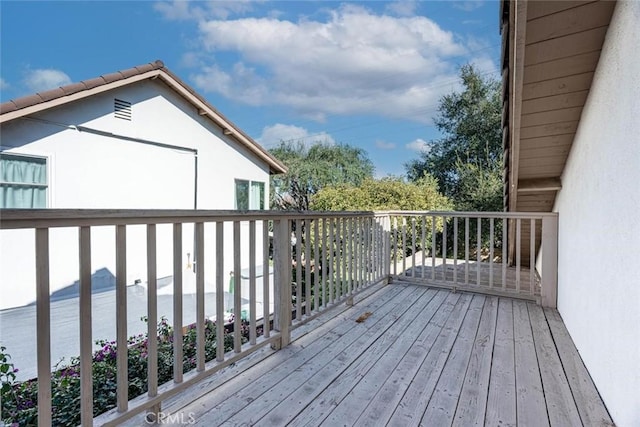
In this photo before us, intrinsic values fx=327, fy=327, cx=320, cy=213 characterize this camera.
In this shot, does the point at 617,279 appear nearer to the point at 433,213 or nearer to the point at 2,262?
the point at 433,213

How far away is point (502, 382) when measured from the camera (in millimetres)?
1791

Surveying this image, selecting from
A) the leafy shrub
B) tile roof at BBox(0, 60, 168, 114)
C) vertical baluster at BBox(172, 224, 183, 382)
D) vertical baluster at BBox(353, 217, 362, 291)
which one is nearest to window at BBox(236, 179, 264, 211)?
tile roof at BBox(0, 60, 168, 114)

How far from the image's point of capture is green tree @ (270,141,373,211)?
13.5 meters

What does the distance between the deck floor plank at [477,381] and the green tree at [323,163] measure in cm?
991

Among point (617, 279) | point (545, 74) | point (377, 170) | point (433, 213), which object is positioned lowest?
point (617, 279)

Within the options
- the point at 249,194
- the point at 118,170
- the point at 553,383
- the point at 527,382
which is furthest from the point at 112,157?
the point at 553,383

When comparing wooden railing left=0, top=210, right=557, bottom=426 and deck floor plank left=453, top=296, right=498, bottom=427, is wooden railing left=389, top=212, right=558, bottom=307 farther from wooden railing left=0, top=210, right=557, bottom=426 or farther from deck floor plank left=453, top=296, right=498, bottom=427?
deck floor plank left=453, top=296, right=498, bottom=427

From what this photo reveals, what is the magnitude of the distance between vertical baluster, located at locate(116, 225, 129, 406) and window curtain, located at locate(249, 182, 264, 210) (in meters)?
6.96

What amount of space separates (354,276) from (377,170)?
44.5 ft

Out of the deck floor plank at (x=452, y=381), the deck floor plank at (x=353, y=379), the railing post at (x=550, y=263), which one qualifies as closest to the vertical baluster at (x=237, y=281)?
the deck floor plank at (x=353, y=379)

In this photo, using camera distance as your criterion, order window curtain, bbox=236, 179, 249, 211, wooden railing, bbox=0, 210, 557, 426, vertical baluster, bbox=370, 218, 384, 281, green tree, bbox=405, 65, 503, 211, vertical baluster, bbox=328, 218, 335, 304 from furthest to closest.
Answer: green tree, bbox=405, 65, 503, 211 < window curtain, bbox=236, 179, 249, 211 < vertical baluster, bbox=370, 218, 384, 281 < vertical baluster, bbox=328, 218, 335, 304 < wooden railing, bbox=0, 210, 557, 426

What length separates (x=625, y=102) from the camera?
57.9 inches

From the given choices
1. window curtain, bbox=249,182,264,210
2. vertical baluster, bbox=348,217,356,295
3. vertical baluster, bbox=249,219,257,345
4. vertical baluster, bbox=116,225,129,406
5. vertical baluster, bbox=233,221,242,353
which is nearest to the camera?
vertical baluster, bbox=116,225,129,406

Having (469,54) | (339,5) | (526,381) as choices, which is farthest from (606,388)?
(469,54)
